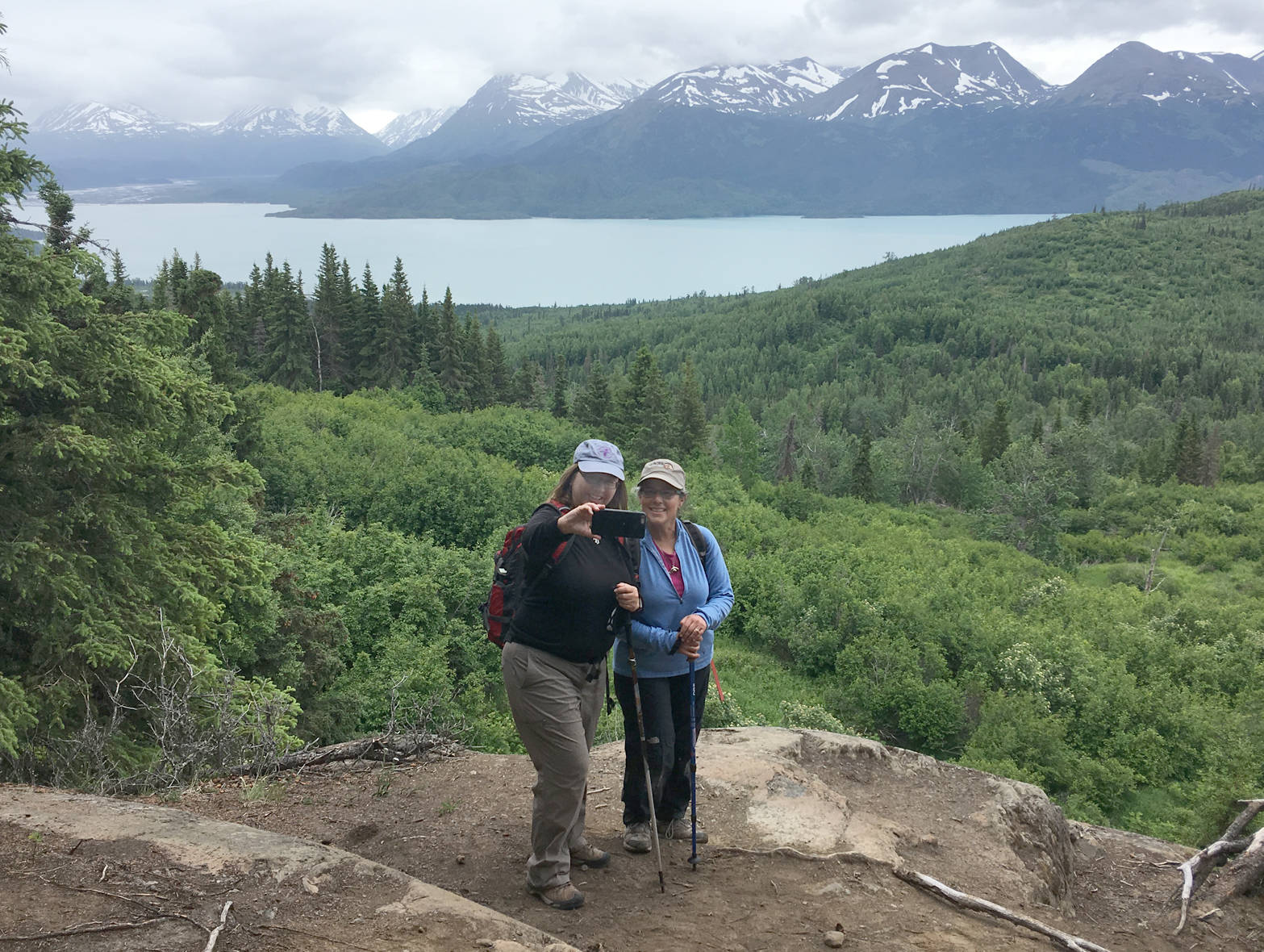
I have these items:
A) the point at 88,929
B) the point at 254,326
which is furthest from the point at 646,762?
the point at 254,326

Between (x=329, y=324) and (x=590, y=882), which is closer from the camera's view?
(x=590, y=882)

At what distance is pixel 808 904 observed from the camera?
4.80m

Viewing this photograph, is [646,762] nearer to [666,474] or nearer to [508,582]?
[508,582]

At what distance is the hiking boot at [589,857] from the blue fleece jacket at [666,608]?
1.02 meters

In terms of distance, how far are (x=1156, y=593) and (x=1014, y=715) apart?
63.2 feet

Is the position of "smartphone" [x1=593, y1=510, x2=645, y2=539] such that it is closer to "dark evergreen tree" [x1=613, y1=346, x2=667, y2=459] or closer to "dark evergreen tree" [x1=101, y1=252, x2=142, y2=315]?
"dark evergreen tree" [x1=101, y1=252, x2=142, y2=315]

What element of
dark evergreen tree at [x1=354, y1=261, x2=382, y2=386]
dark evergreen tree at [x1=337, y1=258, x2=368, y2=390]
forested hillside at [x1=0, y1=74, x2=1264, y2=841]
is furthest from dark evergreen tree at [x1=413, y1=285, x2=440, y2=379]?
dark evergreen tree at [x1=337, y1=258, x2=368, y2=390]

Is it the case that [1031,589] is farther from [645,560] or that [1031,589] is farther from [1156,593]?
[645,560]

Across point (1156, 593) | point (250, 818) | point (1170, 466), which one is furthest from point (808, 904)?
point (1170, 466)

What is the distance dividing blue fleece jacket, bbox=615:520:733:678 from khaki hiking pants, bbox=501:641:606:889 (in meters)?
0.32

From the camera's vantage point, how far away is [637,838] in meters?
5.29

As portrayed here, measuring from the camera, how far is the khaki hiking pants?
452 centimetres

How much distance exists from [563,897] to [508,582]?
167 centimetres

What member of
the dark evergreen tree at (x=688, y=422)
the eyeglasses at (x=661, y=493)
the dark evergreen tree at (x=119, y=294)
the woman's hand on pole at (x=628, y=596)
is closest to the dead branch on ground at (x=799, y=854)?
the woman's hand on pole at (x=628, y=596)
